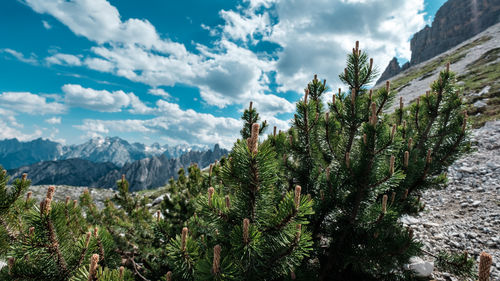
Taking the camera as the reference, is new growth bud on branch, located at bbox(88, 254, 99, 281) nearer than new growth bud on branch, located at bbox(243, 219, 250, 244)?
Yes

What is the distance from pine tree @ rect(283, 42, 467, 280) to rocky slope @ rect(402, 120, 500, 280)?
42.6 inches

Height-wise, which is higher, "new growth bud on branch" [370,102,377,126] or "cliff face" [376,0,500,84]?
"cliff face" [376,0,500,84]

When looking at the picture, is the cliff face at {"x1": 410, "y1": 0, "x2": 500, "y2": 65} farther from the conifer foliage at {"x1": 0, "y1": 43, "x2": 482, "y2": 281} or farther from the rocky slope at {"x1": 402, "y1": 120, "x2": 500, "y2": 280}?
the conifer foliage at {"x1": 0, "y1": 43, "x2": 482, "y2": 281}

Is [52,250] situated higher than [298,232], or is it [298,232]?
[298,232]

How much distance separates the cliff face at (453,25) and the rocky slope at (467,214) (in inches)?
8234

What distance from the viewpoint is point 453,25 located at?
167 metres

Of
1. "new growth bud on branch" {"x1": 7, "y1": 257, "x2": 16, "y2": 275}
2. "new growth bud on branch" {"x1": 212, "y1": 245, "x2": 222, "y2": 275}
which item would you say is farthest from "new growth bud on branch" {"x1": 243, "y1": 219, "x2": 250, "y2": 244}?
"new growth bud on branch" {"x1": 7, "y1": 257, "x2": 16, "y2": 275}

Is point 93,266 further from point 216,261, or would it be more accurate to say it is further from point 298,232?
point 298,232

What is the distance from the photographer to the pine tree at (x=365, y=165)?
3449 millimetres

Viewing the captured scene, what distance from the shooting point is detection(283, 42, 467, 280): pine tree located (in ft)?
11.3

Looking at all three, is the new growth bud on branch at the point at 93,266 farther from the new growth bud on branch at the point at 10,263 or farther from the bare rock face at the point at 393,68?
the bare rock face at the point at 393,68

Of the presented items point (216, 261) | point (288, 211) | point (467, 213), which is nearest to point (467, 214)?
point (467, 213)

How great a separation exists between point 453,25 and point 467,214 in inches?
9254

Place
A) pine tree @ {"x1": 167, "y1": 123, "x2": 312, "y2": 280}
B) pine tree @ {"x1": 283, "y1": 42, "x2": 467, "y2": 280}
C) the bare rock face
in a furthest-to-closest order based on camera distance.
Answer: the bare rock face
pine tree @ {"x1": 283, "y1": 42, "x2": 467, "y2": 280}
pine tree @ {"x1": 167, "y1": 123, "x2": 312, "y2": 280}
